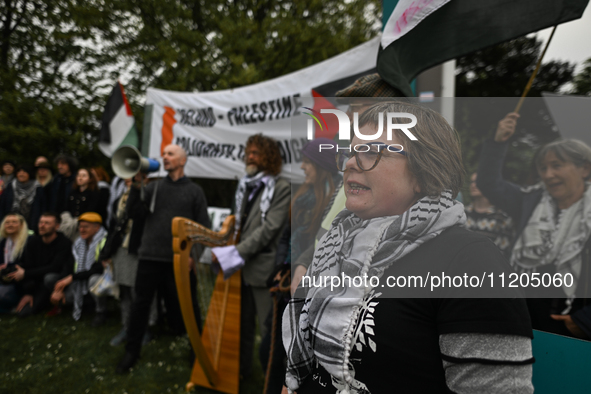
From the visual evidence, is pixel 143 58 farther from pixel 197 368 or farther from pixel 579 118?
pixel 579 118

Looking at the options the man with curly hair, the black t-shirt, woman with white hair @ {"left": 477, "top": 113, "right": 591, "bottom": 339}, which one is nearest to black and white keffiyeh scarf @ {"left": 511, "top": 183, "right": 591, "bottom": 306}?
woman with white hair @ {"left": 477, "top": 113, "right": 591, "bottom": 339}

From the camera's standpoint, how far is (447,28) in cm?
167

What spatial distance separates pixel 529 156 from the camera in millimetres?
1408

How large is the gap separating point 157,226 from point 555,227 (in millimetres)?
2870

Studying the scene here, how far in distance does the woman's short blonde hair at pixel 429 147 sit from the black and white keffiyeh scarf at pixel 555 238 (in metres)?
0.57

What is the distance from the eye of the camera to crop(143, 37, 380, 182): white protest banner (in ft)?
11.0

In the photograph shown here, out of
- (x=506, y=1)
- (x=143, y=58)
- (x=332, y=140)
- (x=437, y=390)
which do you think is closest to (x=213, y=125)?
(x=506, y=1)

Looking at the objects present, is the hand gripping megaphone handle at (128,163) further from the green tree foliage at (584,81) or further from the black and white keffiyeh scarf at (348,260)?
the green tree foliage at (584,81)

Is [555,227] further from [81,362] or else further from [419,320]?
[81,362]

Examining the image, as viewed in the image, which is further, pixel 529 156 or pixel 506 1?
pixel 506 1

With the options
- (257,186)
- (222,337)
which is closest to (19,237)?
(222,337)

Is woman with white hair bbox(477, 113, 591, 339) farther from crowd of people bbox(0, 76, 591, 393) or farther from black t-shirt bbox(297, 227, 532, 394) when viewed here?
black t-shirt bbox(297, 227, 532, 394)

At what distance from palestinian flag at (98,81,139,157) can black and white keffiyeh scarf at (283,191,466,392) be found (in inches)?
187

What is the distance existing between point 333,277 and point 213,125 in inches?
150
